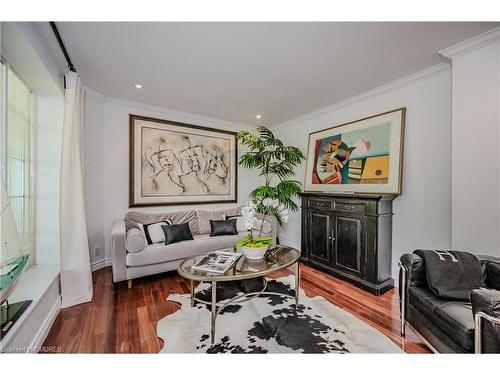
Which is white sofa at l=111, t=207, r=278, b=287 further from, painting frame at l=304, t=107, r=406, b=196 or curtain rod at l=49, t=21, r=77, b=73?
curtain rod at l=49, t=21, r=77, b=73

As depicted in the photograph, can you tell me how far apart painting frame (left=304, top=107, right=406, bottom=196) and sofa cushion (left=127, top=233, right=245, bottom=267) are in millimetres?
→ 1598

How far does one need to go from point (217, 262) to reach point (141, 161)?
2229mm

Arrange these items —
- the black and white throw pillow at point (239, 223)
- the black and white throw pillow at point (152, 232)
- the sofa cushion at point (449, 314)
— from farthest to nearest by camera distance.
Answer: the black and white throw pillow at point (239, 223) → the black and white throw pillow at point (152, 232) → the sofa cushion at point (449, 314)

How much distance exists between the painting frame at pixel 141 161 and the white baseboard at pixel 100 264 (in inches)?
34.3

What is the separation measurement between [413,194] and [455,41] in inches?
57.9

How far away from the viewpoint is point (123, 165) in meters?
3.17

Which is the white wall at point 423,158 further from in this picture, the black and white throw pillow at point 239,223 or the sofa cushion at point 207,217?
the sofa cushion at point 207,217

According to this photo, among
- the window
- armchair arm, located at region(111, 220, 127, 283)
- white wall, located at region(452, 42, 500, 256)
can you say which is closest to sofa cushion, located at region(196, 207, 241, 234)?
armchair arm, located at region(111, 220, 127, 283)

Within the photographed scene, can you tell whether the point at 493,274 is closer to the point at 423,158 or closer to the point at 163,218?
the point at 423,158

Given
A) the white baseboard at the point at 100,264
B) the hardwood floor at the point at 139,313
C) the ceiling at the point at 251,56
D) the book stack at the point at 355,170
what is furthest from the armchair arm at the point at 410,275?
the white baseboard at the point at 100,264

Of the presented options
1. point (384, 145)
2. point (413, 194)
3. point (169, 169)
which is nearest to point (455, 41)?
point (384, 145)

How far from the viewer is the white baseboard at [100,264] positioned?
290cm

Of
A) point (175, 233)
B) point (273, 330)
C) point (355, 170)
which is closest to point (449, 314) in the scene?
point (273, 330)

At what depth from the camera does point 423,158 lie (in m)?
2.32
